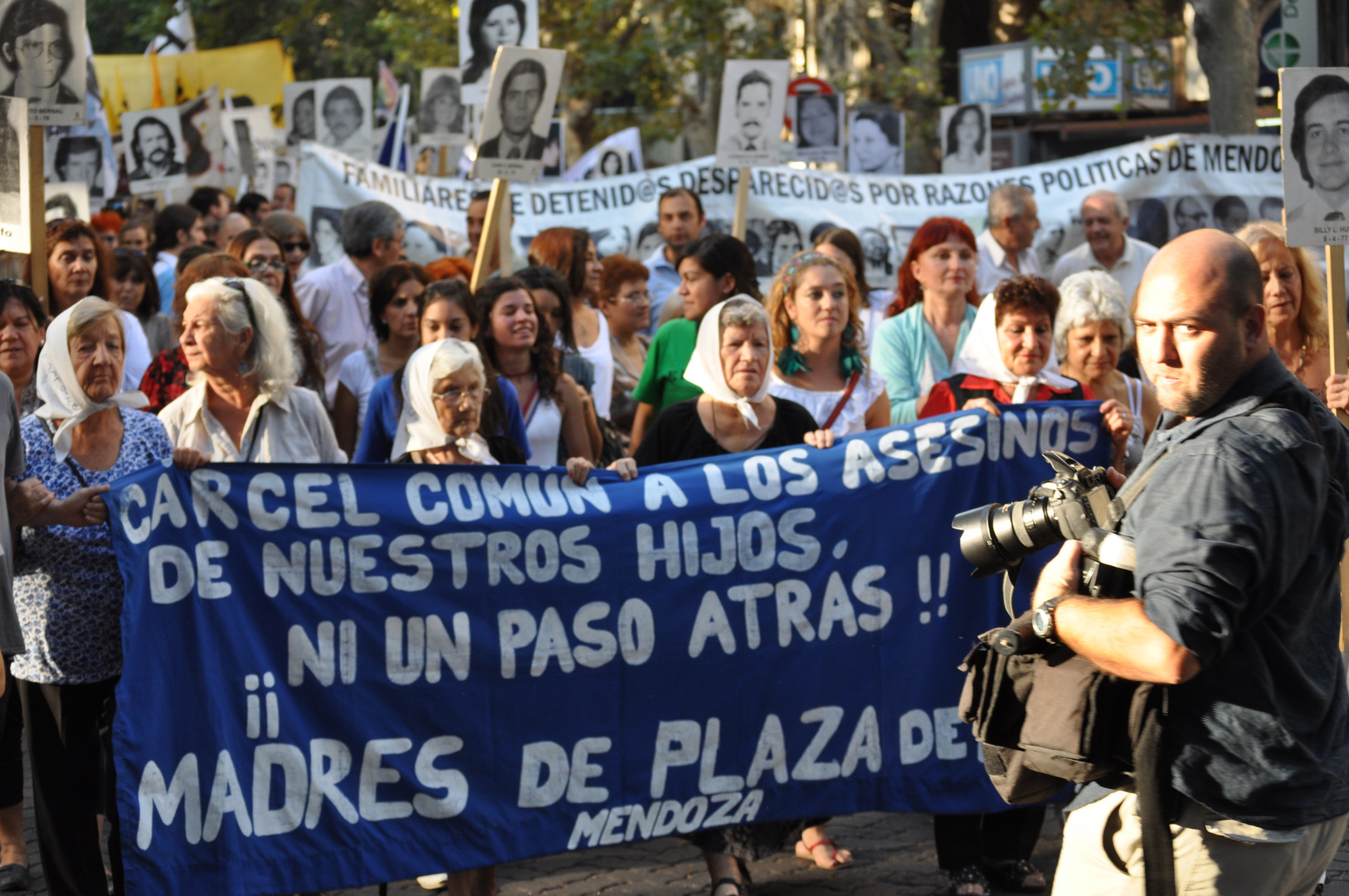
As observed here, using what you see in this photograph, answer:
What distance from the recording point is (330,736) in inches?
162

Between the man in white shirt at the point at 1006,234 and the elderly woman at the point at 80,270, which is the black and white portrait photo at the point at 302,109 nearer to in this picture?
the elderly woman at the point at 80,270

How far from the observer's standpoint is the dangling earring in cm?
549

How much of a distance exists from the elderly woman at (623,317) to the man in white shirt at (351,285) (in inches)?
43.9

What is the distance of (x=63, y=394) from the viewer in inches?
165

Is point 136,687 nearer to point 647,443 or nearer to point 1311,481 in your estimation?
point 647,443

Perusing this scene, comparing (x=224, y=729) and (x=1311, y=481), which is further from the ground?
(x=1311, y=481)

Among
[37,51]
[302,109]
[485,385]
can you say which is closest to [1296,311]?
[485,385]

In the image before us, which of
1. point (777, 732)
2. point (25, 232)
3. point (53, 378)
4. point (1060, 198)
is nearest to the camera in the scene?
point (53, 378)

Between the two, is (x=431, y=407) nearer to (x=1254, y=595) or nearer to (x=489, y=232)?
(x=489, y=232)

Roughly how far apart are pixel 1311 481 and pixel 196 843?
287 cm

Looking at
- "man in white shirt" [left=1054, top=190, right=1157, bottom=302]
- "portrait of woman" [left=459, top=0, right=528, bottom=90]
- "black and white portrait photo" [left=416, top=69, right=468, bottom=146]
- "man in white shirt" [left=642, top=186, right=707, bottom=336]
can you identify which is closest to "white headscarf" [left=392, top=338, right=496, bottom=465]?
"portrait of woman" [left=459, top=0, right=528, bottom=90]

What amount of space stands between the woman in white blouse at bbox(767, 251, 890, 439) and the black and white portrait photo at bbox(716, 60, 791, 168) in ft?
12.1

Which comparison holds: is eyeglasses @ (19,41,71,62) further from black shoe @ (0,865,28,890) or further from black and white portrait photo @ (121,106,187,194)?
black and white portrait photo @ (121,106,187,194)

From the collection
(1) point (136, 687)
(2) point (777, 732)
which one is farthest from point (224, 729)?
(2) point (777, 732)
